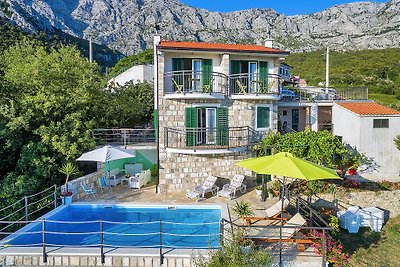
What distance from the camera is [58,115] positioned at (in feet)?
63.7

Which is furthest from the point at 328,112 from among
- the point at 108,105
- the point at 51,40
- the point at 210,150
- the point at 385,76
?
the point at 51,40

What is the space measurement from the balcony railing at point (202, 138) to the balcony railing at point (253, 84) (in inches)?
94.2

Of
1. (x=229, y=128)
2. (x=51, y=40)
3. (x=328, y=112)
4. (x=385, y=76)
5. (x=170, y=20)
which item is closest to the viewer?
(x=229, y=128)

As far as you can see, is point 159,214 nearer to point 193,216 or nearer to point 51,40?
point 193,216

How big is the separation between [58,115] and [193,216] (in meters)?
10.4

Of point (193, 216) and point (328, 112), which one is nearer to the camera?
point (193, 216)

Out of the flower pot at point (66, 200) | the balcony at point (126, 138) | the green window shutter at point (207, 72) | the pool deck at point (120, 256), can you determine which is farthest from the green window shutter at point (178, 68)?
the pool deck at point (120, 256)

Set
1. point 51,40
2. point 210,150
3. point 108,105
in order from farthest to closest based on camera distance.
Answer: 1. point 51,40
2. point 108,105
3. point 210,150

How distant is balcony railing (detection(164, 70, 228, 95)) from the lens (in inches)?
715

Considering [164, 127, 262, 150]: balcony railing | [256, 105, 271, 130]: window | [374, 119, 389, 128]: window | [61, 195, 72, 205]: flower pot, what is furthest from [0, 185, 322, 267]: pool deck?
[374, 119, 389, 128]: window

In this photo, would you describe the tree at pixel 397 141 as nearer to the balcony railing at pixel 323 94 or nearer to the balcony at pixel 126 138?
the balcony railing at pixel 323 94

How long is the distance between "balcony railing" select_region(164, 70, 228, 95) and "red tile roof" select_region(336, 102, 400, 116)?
8969mm

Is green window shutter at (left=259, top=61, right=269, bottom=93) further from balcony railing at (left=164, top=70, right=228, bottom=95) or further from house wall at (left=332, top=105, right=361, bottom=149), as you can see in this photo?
house wall at (left=332, top=105, right=361, bottom=149)

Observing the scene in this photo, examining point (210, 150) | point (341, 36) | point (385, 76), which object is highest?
point (341, 36)
